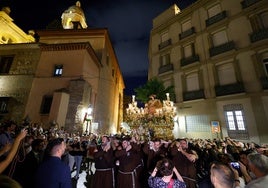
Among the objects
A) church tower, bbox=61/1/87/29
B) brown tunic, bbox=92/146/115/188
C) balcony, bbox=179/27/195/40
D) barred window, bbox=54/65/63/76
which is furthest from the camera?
church tower, bbox=61/1/87/29

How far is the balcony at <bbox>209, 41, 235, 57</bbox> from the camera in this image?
47.1 ft

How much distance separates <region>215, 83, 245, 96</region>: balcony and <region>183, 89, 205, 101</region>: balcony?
4.64 feet

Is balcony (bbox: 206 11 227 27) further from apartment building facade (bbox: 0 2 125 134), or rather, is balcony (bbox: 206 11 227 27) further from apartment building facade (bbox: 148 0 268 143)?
apartment building facade (bbox: 0 2 125 134)

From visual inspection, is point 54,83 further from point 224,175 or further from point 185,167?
point 224,175

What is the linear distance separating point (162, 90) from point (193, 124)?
4.89 m

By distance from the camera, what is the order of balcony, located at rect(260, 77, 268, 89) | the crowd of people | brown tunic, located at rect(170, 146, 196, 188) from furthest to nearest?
balcony, located at rect(260, 77, 268, 89)
brown tunic, located at rect(170, 146, 196, 188)
the crowd of people

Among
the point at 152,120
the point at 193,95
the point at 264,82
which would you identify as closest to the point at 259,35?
the point at 264,82

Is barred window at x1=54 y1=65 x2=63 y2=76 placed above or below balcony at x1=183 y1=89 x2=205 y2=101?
above

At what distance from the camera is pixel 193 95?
1582 cm

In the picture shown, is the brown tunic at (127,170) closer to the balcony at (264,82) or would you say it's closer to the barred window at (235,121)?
the barred window at (235,121)

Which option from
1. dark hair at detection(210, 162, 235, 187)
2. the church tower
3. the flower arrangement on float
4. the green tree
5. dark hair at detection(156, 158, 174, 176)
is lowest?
dark hair at detection(156, 158, 174, 176)

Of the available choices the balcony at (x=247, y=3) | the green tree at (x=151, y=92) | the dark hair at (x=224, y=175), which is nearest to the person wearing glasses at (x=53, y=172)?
the dark hair at (x=224, y=175)

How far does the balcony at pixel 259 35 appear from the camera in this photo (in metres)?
12.8

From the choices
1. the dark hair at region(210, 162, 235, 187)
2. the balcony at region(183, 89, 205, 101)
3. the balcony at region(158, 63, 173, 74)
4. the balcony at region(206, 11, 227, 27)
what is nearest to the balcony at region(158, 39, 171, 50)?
the balcony at region(158, 63, 173, 74)
